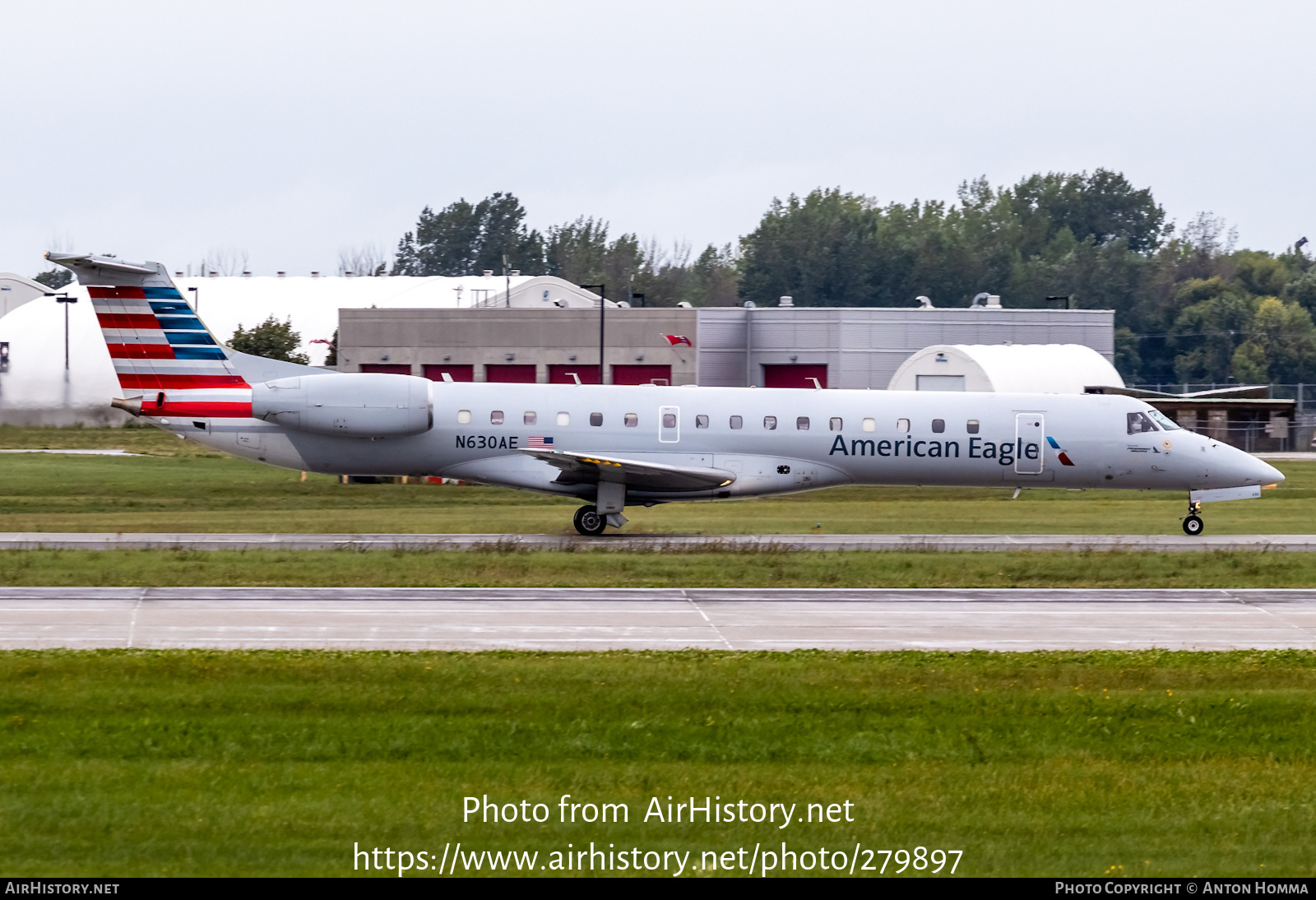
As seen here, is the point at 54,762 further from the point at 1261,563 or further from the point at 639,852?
the point at 1261,563

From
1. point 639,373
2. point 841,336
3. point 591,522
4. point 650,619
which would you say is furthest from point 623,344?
point 650,619

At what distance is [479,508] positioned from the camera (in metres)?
36.0

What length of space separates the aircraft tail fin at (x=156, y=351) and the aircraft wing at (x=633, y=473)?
603cm

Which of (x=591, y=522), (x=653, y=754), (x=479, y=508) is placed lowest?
(x=479, y=508)

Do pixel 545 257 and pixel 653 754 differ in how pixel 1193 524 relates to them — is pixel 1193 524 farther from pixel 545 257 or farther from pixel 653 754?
pixel 545 257

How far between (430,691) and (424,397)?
1569 cm

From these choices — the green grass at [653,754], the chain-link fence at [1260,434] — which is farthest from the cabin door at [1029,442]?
the chain-link fence at [1260,434]

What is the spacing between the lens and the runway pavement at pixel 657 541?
26.2 m

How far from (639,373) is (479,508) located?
26107 mm

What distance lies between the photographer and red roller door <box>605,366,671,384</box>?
61250mm

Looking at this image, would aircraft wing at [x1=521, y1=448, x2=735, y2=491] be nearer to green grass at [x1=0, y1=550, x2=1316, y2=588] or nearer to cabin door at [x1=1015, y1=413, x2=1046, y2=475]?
green grass at [x1=0, y1=550, x2=1316, y2=588]

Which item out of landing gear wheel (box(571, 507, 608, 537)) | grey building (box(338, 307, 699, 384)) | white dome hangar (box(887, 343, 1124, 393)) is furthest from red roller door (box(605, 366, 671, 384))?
landing gear wheel (box(571, 507, 608, 537))

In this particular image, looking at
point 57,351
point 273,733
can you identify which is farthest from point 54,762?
point 57,351

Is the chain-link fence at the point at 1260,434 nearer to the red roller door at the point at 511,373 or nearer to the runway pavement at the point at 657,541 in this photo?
the red roller door at the point at 511,373
